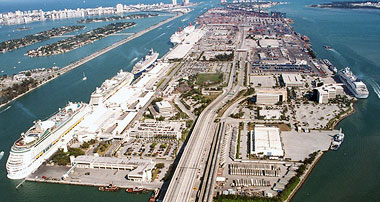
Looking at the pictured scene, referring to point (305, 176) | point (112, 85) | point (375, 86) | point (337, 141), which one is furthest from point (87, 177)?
point (375, 86)

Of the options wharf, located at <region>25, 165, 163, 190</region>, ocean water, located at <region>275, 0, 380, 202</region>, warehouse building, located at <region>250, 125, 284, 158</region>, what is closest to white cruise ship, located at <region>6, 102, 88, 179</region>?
wharf, located at <region>25, 165, 163, 190</region>

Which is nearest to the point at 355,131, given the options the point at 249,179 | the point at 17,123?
the point at 249,179

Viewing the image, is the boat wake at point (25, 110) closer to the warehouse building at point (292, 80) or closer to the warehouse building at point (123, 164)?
the warehouse building at point (123, 164)

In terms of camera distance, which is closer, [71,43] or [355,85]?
[355,85]

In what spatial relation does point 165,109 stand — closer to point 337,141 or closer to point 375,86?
point 337,141

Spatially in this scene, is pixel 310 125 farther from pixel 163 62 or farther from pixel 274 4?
pixel 274 4
